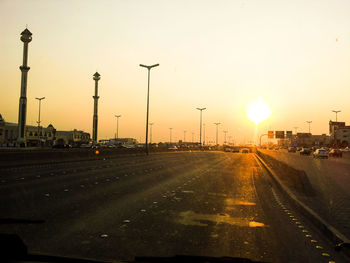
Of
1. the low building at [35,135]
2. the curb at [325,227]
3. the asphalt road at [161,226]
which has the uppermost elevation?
the low building at [35,135]

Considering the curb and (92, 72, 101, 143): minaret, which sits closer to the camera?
the curb

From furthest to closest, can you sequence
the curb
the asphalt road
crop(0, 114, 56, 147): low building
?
1. crop(0, 114, 56, 147): low building
2. the curb
3. the asphalt road

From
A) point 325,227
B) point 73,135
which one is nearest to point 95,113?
point 73,135

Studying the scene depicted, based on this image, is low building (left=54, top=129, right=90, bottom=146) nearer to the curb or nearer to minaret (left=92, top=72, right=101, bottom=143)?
minaret (left=92, top=72, right=101, bottom=143)

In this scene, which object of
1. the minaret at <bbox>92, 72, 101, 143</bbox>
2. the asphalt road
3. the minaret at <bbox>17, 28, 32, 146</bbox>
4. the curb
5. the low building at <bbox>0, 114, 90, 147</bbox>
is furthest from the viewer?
the minaret at <bbox>92, 72, 101, 143</bbox>

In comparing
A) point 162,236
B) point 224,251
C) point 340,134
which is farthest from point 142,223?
point 340,134

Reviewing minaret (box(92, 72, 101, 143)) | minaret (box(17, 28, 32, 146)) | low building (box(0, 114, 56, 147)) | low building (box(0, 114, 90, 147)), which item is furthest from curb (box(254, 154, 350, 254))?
minaret (box(92, 72, 101, 143))

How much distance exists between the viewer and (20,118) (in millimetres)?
99375

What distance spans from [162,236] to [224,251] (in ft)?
4.60

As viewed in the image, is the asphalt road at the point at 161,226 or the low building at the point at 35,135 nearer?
the asphalt road at the point at 161,226

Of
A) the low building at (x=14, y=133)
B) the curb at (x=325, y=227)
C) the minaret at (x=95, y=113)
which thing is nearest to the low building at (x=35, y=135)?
the low building at (x=14, y=133)

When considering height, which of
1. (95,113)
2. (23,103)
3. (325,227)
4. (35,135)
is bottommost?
(325,227)

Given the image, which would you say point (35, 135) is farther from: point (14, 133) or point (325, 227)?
point (325, 227)

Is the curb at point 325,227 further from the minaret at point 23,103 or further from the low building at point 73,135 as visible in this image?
the low building at point 73,135
